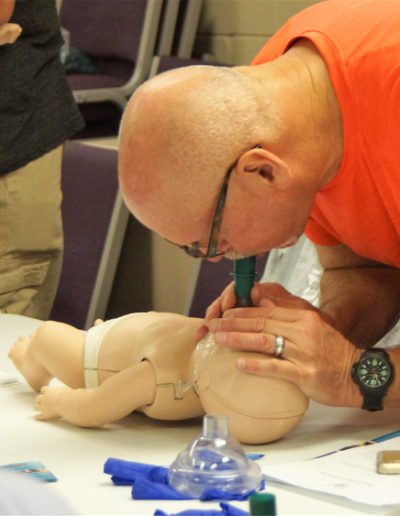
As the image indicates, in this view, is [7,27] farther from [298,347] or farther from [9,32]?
[298,347]

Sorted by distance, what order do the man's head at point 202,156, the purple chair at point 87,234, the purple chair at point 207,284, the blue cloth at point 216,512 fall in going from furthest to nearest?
1. the purple chair at point 87,234
2. the purple chair at point 207,284
3. the man's head at point 202,156
4. the blue cloth at point 216,512

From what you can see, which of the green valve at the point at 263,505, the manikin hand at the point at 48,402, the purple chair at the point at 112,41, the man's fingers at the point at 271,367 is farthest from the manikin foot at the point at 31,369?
the purple chair at the point at 112,41

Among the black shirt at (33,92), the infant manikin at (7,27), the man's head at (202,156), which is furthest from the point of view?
Answer: the black shirt at (33,92)

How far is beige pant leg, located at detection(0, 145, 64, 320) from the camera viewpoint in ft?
8.20

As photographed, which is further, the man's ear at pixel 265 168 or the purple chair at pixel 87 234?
the purple chair at pixel 87 234

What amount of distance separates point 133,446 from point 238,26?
2.98 meters

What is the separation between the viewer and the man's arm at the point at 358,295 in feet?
5.46

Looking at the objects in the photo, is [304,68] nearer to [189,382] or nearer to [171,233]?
[171,233]

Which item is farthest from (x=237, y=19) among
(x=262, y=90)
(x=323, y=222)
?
(x=262, y=90)

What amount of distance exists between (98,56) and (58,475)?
3.23m

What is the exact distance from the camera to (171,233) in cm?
142

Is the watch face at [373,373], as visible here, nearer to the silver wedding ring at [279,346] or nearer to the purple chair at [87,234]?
the silver wedding ring at [279,346]

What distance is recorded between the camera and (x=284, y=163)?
1.38 metres

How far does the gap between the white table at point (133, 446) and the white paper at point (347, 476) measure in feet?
0.04
